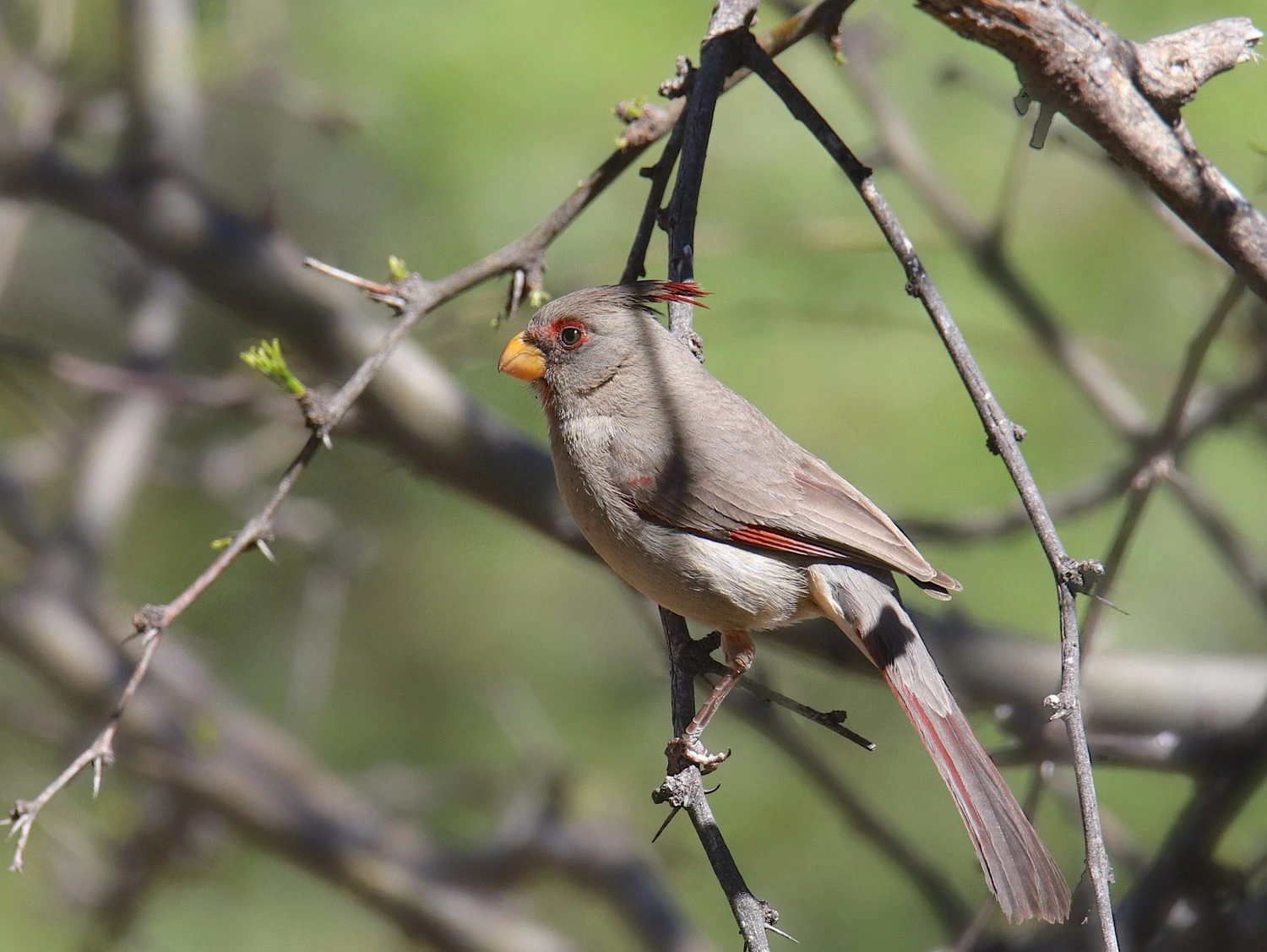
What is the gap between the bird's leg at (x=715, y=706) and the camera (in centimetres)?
279

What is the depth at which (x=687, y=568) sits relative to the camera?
3.30m

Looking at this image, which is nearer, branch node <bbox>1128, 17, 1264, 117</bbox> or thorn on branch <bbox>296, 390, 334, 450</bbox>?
thorn on branch <bbox>296, 390, 334, 450</bbox>

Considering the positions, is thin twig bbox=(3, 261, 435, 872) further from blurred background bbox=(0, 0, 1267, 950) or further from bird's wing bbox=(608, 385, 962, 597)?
blurred background bbox=(0, 0, 1267, 950)

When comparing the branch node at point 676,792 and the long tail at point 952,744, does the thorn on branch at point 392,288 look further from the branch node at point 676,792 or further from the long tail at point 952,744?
the long tail at point 952,744

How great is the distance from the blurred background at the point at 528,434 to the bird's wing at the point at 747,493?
763mm

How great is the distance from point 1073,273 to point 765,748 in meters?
2.42

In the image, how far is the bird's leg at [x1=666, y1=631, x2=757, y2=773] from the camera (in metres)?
2.79

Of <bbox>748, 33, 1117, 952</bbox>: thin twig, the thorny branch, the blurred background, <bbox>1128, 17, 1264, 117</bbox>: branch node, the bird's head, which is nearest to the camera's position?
<bbox>748, 33, 1117, 952</bbox>: thin twig

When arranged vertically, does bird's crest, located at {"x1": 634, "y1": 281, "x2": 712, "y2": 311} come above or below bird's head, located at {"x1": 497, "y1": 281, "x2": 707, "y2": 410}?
below

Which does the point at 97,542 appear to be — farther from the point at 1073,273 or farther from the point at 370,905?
the point at 1073,273

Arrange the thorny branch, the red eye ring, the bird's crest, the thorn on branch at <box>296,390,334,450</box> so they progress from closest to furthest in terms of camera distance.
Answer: the thorn on branch at <box>296,390,334,450</box> < the thorny branch < the bird's crest < the red eye ring

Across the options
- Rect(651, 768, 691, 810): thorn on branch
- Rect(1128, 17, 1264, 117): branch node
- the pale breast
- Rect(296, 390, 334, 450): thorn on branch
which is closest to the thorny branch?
Rect(1128, 17, 1264, 117): branch node

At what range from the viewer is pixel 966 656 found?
3705 mm

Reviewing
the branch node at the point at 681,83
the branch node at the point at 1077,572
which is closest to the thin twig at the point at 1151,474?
the branch node at the point at 1077,572
